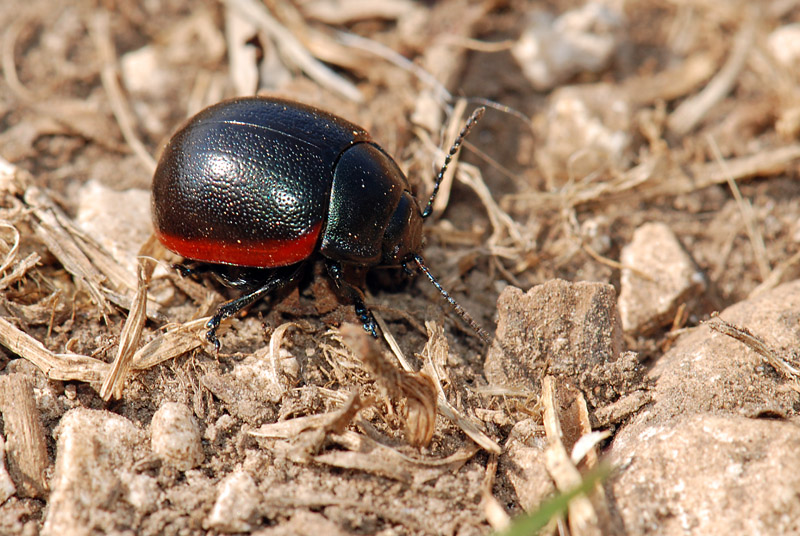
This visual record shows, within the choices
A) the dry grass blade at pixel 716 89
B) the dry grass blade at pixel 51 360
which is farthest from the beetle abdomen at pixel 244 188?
the dry grass blade at pixel 716 89

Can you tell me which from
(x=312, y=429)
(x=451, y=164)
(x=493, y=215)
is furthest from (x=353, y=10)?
(x=312, y=429)

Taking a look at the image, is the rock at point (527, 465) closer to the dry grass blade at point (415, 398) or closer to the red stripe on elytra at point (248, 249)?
the dry grass blade at point (415, 398)

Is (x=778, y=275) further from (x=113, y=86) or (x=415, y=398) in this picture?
(x=113, y=86)

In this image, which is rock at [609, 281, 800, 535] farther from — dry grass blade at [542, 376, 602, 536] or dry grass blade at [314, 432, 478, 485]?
dry grass blade at [314, 432, 478, 485]

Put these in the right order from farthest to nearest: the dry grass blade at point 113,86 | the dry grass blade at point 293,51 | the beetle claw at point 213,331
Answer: the dry grass blade at point 293,51, the dry grass blade at point 113,86, the beetle claw at point 213,331

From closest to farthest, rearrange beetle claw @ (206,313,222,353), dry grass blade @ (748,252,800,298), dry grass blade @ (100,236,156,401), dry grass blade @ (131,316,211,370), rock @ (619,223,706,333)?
dry grass blade @ (100,236,156,401), dry grass blade @ (131,316,211,370), beetle claw @ (206,313,222,353), rock @ (619,223,706,333), dry grass blade @ (748,252,800,298)

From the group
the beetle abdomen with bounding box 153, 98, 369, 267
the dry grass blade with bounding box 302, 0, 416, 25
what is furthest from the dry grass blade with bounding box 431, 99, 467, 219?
the dry grass blade with bounding box 302, 0, 416, 25

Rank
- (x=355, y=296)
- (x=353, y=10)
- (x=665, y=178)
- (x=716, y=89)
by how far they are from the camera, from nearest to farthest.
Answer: (x=355, y=296) < (x=665, y=178) < (x=716, y=89) < (x=353, y=10)
